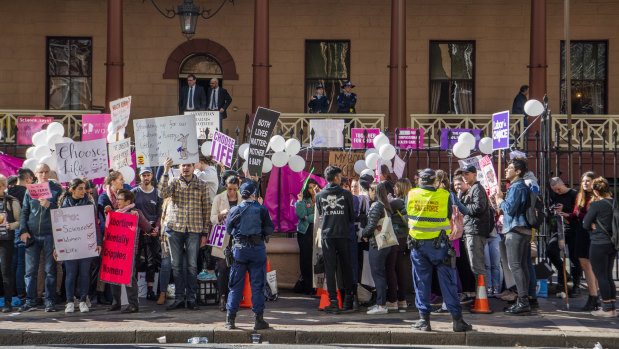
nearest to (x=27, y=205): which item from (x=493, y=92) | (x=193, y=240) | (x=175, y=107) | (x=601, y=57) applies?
(x=193, y=240)

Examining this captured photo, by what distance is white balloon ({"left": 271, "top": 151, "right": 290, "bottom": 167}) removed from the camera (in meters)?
11.8

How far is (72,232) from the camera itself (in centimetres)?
1003

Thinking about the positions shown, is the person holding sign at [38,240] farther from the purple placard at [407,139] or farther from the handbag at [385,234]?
the purple placard at [407,139]

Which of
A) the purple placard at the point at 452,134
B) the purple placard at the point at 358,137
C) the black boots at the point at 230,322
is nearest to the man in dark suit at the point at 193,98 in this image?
the purple placard at the point at 358,137

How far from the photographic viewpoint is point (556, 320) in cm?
953

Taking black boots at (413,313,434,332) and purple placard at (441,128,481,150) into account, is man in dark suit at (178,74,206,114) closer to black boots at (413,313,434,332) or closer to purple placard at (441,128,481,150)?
purple placard at (441,128,481,150)

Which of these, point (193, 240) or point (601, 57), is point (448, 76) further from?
point (193, 240)

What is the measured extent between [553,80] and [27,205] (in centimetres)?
1416

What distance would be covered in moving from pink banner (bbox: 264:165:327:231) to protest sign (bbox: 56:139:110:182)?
9.16 feet

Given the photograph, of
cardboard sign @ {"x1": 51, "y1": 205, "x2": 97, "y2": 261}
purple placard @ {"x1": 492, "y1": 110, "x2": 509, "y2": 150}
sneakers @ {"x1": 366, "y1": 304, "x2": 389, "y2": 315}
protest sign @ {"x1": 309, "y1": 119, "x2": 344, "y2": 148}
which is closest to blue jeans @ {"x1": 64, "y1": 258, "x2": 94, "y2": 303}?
cardboard sign @ {"x1": 51, "y1": 205, "x2": 97, "y2": 261}

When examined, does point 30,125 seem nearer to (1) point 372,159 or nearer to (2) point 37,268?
(2) point 37,268

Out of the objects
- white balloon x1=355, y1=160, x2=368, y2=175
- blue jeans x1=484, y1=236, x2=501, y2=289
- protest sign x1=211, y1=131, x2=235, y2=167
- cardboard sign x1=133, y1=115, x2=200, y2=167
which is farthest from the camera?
white balloon x1=355, y1=160, x2=368, y2=175

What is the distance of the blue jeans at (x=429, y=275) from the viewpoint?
28.8ft

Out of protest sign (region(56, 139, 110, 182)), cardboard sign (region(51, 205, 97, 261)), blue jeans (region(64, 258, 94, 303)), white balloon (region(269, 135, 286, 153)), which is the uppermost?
white balloon (region(269, 135, 286, 153))
